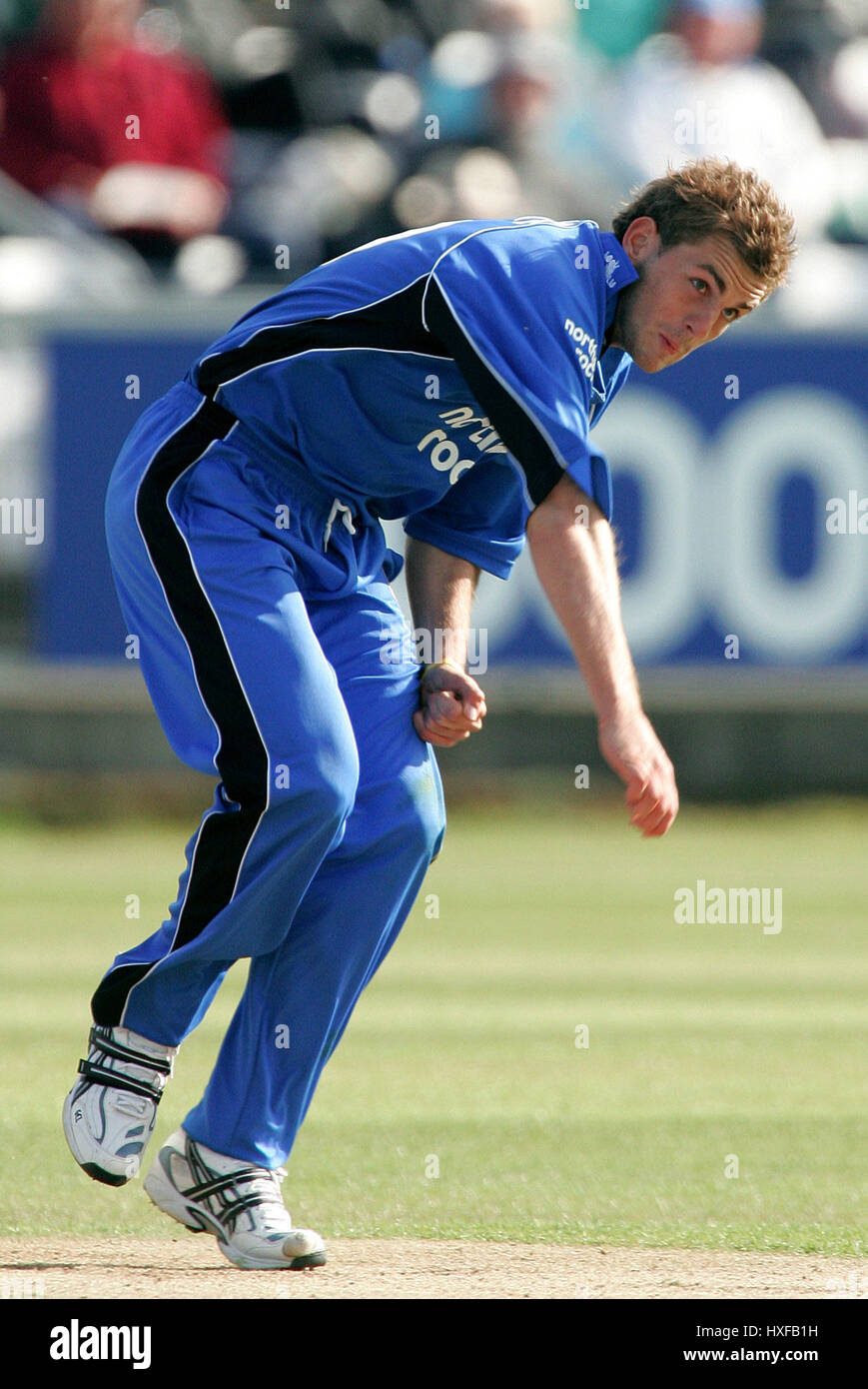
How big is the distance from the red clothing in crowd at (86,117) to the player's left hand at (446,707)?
1002 centimetres

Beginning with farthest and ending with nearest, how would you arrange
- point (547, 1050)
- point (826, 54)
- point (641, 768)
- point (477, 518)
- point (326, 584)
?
point (826, 54), point (547, 1050), point (477, 518), point (326, 584), point (641, 768)

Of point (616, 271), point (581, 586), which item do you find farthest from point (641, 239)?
point (581, 586)

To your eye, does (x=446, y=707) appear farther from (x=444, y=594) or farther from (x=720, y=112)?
(x=720, y=112)

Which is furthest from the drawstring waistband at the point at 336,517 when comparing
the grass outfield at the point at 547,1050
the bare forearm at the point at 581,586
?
→ the grass outfield at the point at 547,1050

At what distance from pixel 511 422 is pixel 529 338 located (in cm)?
17

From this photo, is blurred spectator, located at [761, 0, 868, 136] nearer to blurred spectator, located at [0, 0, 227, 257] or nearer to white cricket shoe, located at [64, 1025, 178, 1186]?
blurred spectator, located at [0, 0, 227, 257]

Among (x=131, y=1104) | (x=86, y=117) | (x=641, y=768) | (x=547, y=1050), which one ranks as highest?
(x=86, y=117)

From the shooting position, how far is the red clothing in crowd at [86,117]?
1321 centimetres

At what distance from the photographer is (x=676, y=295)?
373cm

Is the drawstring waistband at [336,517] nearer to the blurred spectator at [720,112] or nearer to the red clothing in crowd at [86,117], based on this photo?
the blurred spectator at [720,112]

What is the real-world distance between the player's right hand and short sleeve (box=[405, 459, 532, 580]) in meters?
0.91

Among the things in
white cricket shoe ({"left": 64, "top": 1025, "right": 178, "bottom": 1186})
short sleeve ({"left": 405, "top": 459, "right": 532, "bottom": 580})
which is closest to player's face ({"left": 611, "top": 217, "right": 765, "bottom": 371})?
short sleeve ({"left": 405, "top": 459, "right": 532, "bottom": 580})

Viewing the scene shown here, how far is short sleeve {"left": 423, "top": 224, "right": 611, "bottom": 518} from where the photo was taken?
3.52m

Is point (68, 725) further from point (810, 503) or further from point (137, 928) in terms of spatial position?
point (810, 503)
